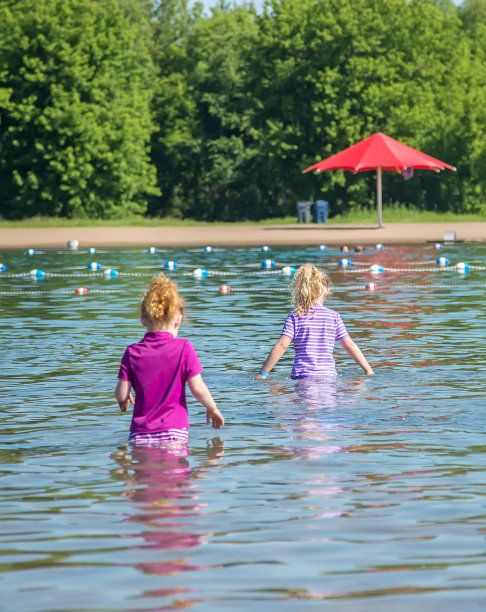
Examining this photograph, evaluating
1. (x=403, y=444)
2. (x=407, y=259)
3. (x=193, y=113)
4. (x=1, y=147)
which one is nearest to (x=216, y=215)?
(x=193, y=113)

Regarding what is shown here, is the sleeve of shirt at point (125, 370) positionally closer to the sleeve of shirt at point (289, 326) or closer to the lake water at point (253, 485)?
the lake water at point (253, 485)

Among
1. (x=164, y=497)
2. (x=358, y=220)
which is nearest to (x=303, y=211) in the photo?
(x=358, y=220)

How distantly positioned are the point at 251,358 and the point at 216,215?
68020mm

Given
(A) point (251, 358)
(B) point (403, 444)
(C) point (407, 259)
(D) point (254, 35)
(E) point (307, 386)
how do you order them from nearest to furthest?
(B) point (403, 444) < (E) point (307, 386) < (A) point (251, 358) < (C) point (407, 259) < (D) point (254, 35)

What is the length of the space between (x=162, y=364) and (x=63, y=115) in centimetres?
6048

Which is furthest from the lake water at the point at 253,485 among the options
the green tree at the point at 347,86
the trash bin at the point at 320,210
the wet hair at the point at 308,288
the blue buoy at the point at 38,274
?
the green tree at the point at 347,86

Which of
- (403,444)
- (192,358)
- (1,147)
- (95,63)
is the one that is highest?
(95,63)

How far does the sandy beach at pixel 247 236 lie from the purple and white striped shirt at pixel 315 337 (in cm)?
3012

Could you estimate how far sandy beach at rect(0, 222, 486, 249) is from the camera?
44406mm

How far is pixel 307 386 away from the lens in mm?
12000

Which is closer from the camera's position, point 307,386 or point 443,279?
point 307,386

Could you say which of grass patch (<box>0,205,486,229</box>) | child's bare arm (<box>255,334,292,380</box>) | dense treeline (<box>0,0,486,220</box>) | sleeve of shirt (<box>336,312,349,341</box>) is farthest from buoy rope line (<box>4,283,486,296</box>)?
dense treeline (<box>0,0,486,220</box>)

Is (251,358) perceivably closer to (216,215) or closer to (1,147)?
(1,147)

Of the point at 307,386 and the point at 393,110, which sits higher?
the point at 393,110
